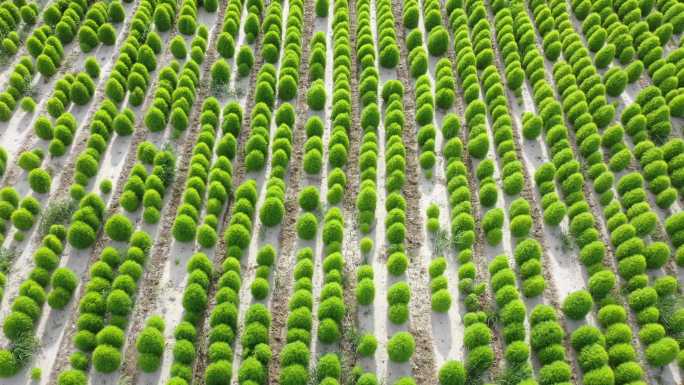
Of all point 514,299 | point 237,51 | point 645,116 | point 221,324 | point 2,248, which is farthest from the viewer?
point 237,51

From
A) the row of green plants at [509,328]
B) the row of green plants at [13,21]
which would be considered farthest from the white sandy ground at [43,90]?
the row of green plants at [509,328]

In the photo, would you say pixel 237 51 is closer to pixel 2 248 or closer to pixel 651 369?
pixel 2 248

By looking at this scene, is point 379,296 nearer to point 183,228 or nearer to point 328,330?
point 328,330

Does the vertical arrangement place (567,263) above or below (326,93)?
below

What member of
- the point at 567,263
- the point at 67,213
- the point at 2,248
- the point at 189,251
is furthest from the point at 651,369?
the point at 2,248

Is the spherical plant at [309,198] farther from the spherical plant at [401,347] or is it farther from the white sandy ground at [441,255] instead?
the spherical plant at [401,347]

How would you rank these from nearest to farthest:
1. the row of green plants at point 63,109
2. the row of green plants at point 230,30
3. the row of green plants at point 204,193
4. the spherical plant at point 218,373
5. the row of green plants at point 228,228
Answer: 1. the spherical plant at point 218,373
2. the row of green plants at point 228,228
3. the row of green plants at point 204,193
4. the row of green plants at point 63,109
5. the row of green plants at point 230,30

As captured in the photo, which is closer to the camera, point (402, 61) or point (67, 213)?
point (67, 213)
